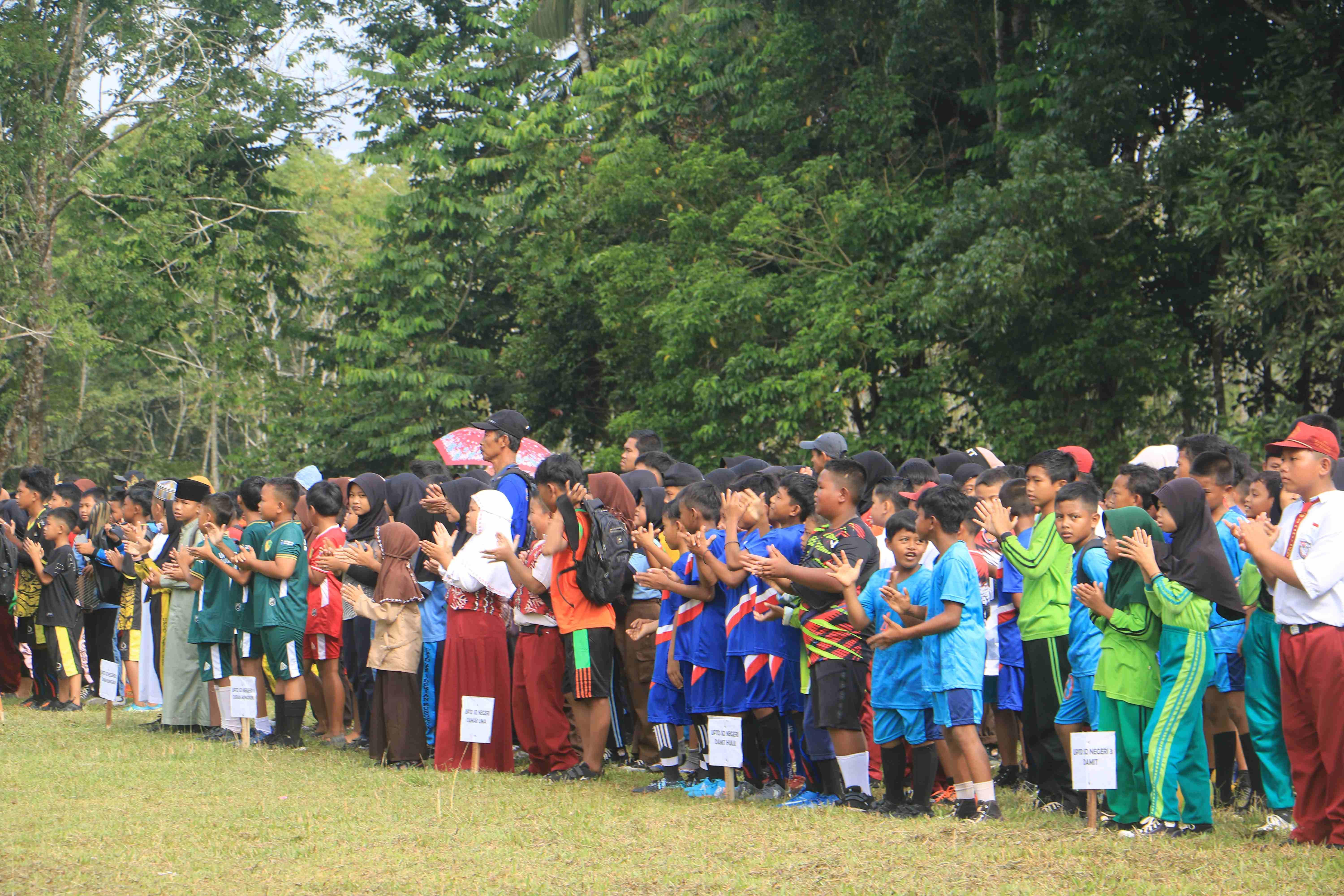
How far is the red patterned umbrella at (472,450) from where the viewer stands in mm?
10008

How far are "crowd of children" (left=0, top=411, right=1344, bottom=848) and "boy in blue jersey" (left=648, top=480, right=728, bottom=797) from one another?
17mm

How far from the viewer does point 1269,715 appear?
21.3 ft

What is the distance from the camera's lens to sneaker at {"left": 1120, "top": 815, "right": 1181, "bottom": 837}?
619cm

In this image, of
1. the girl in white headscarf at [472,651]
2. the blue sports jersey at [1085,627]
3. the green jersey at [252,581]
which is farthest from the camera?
the green jersey at [252,581]

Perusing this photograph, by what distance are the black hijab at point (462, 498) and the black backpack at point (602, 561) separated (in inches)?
67.0

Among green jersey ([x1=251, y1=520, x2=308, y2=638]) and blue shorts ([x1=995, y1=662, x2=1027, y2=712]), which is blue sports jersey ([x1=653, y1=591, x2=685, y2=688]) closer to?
blue shorts ([x1=995, y1=662, x2=1027, y2=712])

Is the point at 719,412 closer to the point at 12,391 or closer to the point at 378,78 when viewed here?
the point at 378,78

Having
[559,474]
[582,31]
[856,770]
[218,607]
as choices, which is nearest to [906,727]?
[856,770]

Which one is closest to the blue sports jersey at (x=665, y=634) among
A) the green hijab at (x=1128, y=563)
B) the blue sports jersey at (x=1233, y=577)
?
the green hijab at (x=1128, y=563)

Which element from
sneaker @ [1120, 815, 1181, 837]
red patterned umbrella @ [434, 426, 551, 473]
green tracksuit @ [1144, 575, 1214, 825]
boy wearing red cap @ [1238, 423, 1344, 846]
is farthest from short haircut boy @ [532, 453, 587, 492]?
boy wearing red cap @ [1238, 423, 1344, 846]

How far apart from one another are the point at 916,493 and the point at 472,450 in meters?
4.09

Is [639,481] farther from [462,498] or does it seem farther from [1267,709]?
[1267,709]

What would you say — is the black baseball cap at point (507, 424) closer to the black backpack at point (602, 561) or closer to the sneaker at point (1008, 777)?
the black backpack at point (602, 561)

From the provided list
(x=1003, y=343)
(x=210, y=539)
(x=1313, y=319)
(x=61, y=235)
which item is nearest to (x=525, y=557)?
(x=210, y=539)
